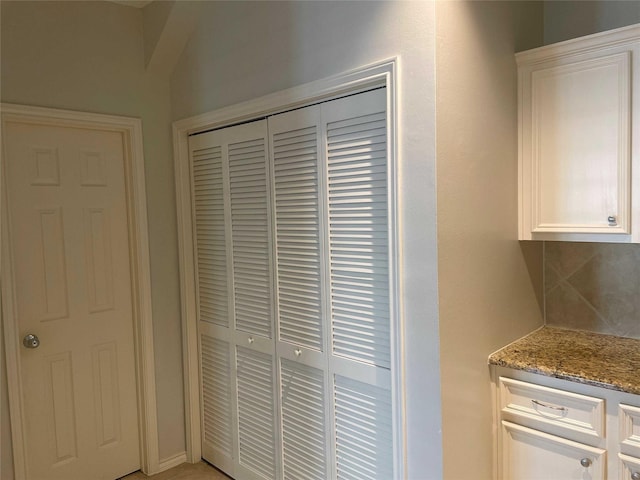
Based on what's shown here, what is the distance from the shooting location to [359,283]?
6.33ft

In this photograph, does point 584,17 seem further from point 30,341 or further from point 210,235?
point 30,341

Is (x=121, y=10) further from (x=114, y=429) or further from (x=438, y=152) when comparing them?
(x=114, y=429)

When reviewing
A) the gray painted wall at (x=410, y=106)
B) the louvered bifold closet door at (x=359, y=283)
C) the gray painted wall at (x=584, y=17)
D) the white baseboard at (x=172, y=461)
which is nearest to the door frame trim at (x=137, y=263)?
the white baseboard at (x=172, y=461)

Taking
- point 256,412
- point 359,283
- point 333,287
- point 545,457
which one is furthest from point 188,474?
point 545,457

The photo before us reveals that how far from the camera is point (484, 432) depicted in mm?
1895

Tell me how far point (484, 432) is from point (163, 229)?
1942 millimetres

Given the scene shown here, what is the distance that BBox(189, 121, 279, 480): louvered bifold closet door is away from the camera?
2.37m

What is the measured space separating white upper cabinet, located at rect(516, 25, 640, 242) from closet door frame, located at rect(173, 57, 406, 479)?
681 mm

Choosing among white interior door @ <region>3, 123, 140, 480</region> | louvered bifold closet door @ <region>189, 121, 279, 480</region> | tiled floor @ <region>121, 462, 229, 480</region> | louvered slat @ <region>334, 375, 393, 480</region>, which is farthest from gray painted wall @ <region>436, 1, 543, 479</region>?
white interior door @ <region>3, 123, 140, 480</region>

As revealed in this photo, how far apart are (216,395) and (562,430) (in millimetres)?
1781

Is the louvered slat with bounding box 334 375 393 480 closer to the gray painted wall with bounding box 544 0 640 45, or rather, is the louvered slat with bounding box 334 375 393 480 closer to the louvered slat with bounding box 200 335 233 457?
the louvered slat with bounding box 200 335 233 457

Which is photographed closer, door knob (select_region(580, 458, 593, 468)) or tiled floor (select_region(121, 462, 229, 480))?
door knob (select_region(580, 458, 593, 468))

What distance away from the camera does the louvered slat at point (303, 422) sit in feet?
7.06

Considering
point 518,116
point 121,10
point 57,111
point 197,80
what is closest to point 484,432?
point 518,116
